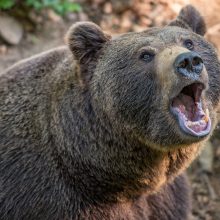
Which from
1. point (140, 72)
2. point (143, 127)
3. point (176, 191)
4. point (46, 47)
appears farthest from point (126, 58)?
point (46, 47)

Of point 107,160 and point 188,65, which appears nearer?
point 188,65

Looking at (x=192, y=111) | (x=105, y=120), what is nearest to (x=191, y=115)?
(x=192, y=111)

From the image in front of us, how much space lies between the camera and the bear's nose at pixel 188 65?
4.55 m

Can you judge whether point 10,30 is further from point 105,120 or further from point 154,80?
point 154,80

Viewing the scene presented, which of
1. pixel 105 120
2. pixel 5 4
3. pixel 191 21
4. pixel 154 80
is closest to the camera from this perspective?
pixel 154 80

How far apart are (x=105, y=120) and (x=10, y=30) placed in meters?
3.99

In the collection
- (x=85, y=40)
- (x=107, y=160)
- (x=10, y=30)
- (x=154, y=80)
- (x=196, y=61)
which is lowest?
(x=107, y=160)

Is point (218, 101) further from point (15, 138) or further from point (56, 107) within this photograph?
point (15, 138)

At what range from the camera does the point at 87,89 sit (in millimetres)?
5184

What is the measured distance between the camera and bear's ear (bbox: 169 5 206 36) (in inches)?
211

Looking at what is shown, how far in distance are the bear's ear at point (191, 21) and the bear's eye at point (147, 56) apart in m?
0.51

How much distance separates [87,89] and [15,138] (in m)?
0.74

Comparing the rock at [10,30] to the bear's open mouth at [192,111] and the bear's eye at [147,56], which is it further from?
the bear's open mouth at [192,111]

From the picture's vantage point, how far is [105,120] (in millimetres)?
5086
